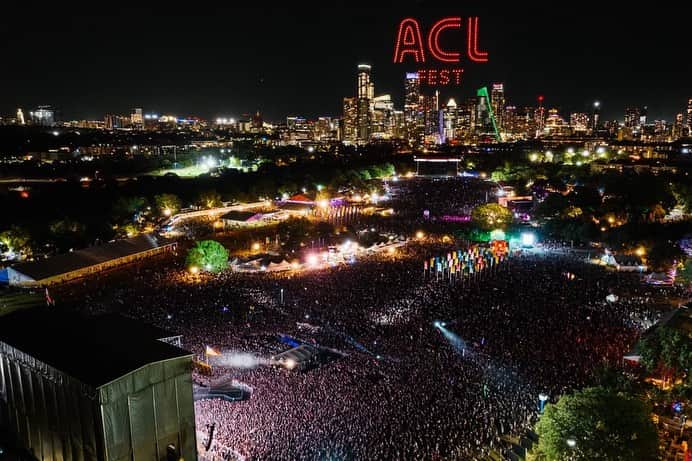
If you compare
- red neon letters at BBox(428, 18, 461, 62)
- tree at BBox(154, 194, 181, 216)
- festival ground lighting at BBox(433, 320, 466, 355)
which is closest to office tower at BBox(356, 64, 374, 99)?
red neon letters at BBox(428, 18, 461, 62)

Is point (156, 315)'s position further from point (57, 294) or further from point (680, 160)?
point (680, 160)

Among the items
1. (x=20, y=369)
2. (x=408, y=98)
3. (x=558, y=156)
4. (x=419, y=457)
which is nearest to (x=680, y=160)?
(x=558, y=156)

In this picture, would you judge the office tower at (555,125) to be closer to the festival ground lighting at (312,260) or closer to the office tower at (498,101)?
the office tower at (498,101)

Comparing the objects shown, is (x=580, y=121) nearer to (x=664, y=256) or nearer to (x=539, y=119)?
(x=539, y=119)

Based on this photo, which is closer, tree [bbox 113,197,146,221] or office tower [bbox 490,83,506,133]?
tree [bbox 113,197,146,221]

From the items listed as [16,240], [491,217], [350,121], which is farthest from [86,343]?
[350,121]

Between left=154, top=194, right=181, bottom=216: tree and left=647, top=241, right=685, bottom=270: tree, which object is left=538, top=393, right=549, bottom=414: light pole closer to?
left=647, top=241, right=685, bottom=270: tree

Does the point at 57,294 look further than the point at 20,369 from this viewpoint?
Yes

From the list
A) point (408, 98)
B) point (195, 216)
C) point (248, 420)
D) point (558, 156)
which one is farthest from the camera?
point (408, 98)
